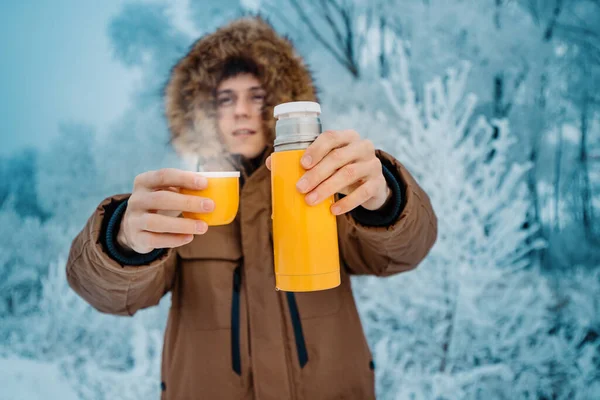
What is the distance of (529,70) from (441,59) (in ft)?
1.27

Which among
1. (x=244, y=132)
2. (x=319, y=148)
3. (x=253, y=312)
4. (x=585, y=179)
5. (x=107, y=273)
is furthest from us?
(x=585, y=179)

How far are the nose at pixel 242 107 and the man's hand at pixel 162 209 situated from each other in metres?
0.62

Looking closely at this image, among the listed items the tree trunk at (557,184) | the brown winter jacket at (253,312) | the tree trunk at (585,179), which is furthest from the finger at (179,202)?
the tree trunk at (585,179)

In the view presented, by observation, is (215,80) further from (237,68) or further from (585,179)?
(585,179)

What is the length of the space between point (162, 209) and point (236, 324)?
0.49 m

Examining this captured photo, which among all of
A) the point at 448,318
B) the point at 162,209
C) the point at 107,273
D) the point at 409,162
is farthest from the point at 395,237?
the point at 448,318

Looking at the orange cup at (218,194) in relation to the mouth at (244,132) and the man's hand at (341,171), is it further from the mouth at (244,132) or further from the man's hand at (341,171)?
the mouth at (244,132)

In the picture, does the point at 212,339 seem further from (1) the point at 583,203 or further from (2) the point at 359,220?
(1) the point at 583,203

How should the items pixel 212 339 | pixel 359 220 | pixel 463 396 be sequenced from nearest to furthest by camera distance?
pixel 359 220
pixel 212 339
pixel 463 396

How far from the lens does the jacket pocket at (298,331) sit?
103 cm

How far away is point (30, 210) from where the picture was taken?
1565 millimetres

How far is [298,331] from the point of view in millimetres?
1043

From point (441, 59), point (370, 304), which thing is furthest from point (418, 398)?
point (441, 59)

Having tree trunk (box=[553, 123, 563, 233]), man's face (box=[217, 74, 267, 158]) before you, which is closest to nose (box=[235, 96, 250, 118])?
man's face (box=[217, 74, 267, 158])
